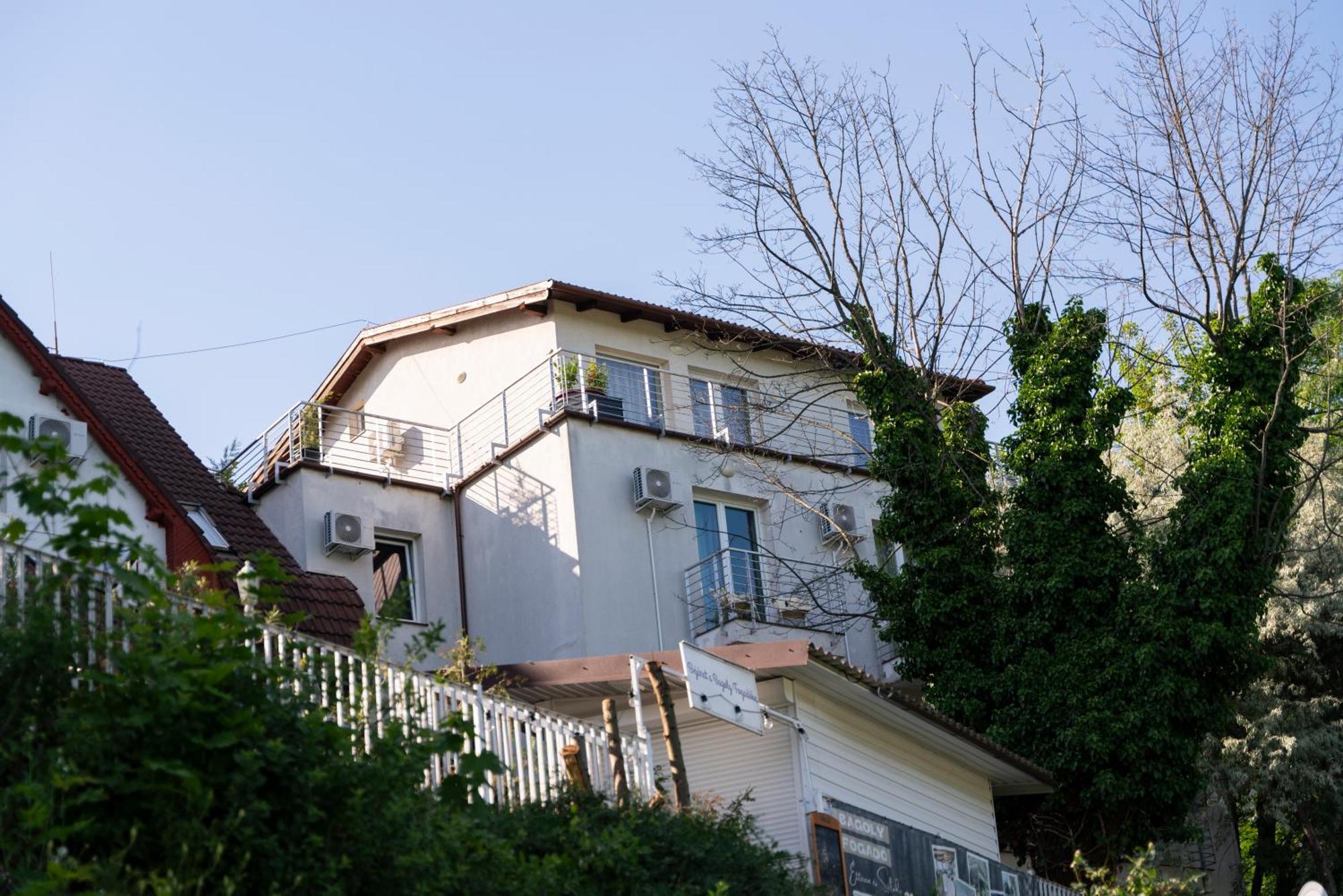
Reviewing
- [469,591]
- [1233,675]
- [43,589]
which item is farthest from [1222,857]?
[43,589]

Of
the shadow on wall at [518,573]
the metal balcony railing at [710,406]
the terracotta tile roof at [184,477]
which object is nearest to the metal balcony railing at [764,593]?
the metal balcony railing at [710,406]

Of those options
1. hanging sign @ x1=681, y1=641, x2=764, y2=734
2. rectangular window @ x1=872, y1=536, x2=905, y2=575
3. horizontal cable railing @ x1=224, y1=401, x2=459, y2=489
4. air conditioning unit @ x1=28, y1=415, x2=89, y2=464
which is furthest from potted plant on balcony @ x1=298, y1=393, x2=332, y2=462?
hanging sign @ x1=681, y1=641, x2=764, y2=734

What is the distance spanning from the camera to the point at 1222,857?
29.0m

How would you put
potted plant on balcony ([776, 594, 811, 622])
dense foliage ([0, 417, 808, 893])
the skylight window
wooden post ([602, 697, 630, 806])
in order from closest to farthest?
1. dense foliage ([0, 417, 808, 893])
2. wooden post ([602, 697, 630, 806])
3. the skylight window
4. potted plant on balcony ([776, 594, 811, 622])

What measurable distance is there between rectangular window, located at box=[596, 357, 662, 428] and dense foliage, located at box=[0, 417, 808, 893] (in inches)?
683

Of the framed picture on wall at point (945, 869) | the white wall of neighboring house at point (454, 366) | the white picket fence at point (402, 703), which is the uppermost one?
the white wall of neighboring house at point (454, 366)

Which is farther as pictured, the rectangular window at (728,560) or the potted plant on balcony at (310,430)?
the potted plant on balcony at (310,430)

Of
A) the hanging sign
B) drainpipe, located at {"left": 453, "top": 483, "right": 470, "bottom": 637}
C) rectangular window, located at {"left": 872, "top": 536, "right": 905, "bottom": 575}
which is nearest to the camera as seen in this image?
the hanging sign

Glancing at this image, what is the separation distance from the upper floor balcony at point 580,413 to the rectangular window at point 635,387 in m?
0.02

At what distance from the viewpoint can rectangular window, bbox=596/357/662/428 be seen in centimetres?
2588

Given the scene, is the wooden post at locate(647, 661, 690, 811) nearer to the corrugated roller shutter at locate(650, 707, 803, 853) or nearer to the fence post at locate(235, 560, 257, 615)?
the corrugated roller shutter at locate(650, 707, 803, 853)

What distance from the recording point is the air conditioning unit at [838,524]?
25844 mm

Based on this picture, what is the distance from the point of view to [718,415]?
2634 centimetres

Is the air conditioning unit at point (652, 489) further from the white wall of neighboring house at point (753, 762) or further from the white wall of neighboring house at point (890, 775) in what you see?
the white wall of neighboring house at point (753, 762)
